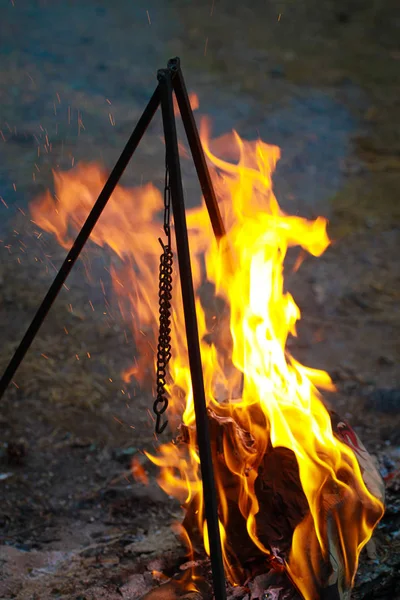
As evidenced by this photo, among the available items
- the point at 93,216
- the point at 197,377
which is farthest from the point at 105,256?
the point at 197,377

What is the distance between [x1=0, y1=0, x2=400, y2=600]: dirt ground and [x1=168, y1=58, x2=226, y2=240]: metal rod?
1623 millimetres

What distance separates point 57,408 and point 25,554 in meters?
1.37

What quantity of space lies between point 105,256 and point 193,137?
368 centimetres

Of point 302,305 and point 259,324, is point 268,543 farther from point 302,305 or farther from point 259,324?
point 302,305

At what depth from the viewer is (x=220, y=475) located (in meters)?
2.66

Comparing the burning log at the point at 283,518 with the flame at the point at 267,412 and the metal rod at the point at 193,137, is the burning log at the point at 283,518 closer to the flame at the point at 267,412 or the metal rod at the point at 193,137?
the flame at the point at 267,412

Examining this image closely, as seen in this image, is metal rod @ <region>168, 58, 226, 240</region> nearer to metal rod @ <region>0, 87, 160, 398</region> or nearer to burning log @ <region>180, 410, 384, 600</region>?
metal rod @ <region>0, 87, 160, 398</region>

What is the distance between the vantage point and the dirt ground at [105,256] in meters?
3.31

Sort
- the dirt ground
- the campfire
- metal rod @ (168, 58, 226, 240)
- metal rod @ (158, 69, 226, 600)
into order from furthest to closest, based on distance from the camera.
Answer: the dirt ground, the campfire, metal rod @ (168, 58, 226, 240), metal rod @ (158, 69, 226, 600)

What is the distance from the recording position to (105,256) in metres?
5.99

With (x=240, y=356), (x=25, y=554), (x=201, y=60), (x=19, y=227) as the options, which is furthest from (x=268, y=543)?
(x=201, y=60)

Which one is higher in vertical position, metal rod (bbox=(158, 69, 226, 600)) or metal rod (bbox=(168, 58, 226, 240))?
metal rod (bbox=(168, 58, 226, 240))

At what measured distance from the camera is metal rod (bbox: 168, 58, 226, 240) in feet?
7.45

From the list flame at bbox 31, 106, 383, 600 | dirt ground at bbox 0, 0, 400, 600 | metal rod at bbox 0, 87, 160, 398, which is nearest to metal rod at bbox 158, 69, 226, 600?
metal rod at bbox 0, 87, 160, 398
